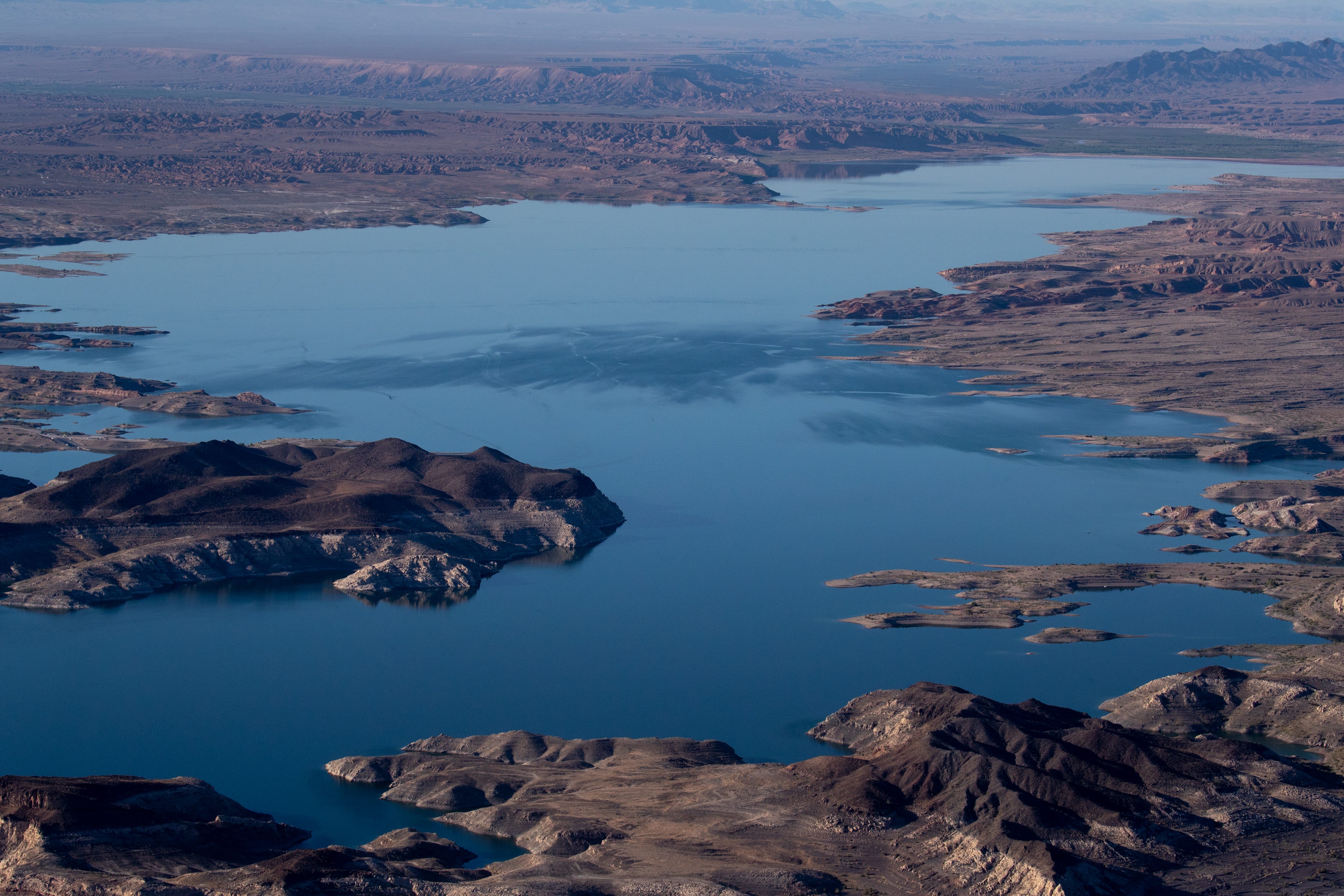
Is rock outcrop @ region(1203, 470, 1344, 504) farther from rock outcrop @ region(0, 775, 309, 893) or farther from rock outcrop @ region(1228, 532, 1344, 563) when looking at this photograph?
rock outcrop @ region(0, 775, 309, 893)

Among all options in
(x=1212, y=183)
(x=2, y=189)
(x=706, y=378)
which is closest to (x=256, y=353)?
(x=706, y=378)

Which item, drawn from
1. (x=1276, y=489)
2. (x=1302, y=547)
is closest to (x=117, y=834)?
(x=1302, y=547)

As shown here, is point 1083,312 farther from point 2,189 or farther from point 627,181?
point 2,189

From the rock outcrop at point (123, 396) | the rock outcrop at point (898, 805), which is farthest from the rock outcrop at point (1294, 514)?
the rock outcrop at point (123, 396)

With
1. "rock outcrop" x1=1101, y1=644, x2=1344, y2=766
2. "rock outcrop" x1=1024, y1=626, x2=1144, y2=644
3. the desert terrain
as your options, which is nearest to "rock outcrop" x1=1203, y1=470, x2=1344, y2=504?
the desert terrain

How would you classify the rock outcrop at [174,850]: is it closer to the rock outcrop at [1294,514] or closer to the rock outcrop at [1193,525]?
the rock outcrop at [1193,525]

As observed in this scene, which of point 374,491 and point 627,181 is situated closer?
point 374,491
